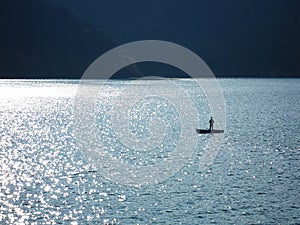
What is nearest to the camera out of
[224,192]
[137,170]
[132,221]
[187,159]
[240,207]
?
[132,221]

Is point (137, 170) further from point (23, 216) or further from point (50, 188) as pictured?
point (23, 216)

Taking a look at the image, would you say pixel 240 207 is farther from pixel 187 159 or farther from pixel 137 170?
pixel 187 159

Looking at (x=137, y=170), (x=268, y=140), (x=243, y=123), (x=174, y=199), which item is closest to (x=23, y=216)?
(x=174, y=199)

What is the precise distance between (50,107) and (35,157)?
376 feet

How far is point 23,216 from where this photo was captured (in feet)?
174

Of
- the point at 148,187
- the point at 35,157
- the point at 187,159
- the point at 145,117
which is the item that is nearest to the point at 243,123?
the point at 145,117

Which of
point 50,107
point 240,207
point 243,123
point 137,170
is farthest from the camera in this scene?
point 50,107

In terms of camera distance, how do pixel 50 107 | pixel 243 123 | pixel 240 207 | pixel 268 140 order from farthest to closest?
pixel 50 107
pixel 243 123
pixel 268 140
pixel 240 207

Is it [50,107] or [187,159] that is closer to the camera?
[187,159]

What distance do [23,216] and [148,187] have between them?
17142 millimetres

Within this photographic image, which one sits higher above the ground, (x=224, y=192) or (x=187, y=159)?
(x=187, y=159)

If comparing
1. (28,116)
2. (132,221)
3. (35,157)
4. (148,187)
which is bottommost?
(132,221)

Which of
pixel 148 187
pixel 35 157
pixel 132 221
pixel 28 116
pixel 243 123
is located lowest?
pixel 132 221

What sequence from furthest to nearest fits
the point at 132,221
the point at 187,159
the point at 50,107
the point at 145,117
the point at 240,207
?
1. the point at 50,107
2. the point at 145,117
3. the point at 187,159
4. the point at 240,207
5. the point at 132,221
